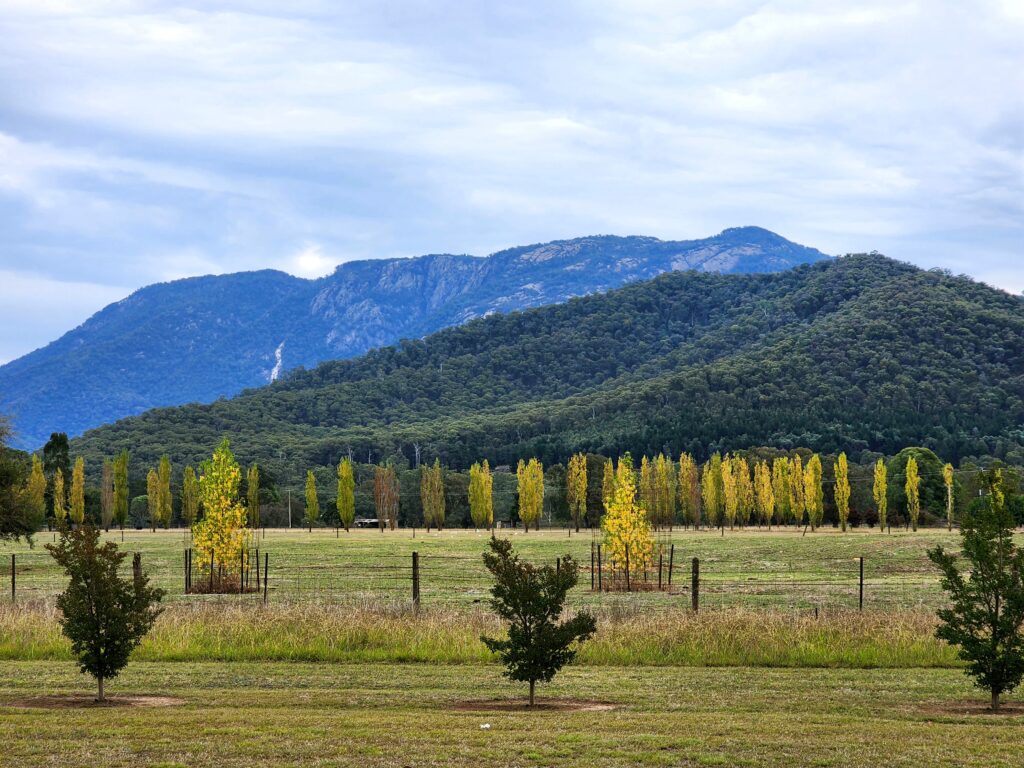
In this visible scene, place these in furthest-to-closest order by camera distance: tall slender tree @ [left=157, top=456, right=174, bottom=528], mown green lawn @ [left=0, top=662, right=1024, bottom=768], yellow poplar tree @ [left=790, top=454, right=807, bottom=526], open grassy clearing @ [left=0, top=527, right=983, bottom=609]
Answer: tall slender tree @ [left=157, top=456, right=174, bottom=528] < yellow poplar tree @ [left=790, top=454, right=807, bottom=526] < open grassy clearing @ [left=0, top=527, right=983, bottom=609] < mown green lawn @ [left=0, top=662, right=1024, bottom=768]

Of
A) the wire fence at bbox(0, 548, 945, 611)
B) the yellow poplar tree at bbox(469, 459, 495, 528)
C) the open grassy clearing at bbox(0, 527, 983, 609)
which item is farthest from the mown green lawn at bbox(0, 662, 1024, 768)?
the yellow poplar tree at bbox(469, 459, 495, 528)

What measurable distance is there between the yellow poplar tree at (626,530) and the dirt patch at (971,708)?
2270 centimetres

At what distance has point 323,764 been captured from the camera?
12258mm

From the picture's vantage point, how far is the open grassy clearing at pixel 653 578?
3347 cm

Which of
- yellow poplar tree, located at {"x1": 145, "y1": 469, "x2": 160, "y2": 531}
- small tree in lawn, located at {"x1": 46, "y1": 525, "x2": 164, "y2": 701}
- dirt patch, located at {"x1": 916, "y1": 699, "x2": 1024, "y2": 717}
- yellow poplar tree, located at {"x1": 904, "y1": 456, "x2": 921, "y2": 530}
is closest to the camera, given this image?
dirt patch, located at {"x1": 916, "y1": 699, "x2": 1024, "y2": 717}

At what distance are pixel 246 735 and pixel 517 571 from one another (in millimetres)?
4706

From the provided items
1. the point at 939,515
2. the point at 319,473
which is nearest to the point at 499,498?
the point at 319,473

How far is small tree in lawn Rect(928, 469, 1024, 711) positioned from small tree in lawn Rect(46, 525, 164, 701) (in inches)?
469

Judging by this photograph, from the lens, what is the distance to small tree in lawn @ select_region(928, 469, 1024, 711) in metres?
16.4

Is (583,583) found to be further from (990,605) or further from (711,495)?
(711,495)

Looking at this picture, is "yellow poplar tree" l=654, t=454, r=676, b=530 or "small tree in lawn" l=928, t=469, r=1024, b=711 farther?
"yellow poplar tree" l=654, t=454, r=676, b=530

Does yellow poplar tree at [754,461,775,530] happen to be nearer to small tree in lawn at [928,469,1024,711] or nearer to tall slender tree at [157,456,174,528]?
tall slender tree at [157,456,174,528]

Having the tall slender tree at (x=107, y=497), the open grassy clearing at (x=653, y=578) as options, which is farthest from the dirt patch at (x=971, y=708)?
the tall slender tree at (x=107, y=497)

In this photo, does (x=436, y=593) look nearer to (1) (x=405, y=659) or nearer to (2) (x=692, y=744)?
(1) (x=405, y=659)
